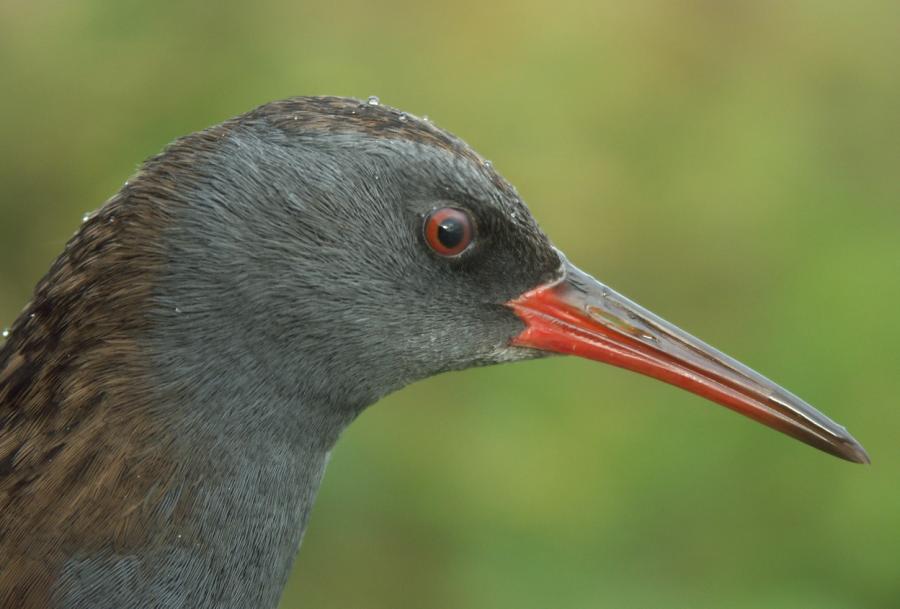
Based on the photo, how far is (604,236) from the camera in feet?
22.3

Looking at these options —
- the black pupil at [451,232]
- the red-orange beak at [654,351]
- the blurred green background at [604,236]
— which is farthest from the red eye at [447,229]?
the blurred green background at [604,236]

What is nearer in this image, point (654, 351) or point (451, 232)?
point (451, 232)

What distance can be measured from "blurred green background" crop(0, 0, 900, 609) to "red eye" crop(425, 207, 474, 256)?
2.34 meters

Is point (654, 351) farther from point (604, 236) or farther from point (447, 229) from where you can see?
point (604, 236)

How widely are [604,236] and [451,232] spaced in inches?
161

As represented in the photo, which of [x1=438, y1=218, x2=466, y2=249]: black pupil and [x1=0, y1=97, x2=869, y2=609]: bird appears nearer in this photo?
[x1=0, y1=97, x2=869, y2=609]: bird

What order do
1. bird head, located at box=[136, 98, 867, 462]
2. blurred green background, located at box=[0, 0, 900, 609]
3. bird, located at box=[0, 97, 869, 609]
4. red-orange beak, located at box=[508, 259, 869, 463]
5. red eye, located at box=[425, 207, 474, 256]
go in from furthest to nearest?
blurred green background, located at box=[0, 0, 900, 609] → red-orange beak, located at box=[508, 259, 869, 463] → red eye, located at box=[425, 207, 474, 256] → bird head, located at box=[136, 98, 867, 462] → bird, located at box=[0, 97, 869, 609]

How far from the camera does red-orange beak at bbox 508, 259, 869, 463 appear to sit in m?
2.94

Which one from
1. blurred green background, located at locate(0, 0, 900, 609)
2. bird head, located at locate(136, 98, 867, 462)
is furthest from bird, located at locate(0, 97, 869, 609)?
blurred green background, located at locate(0, 0, 900, 609)

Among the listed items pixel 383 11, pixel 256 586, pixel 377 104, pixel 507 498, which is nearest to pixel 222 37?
pixel 383 11

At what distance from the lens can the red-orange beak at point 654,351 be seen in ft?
9.64

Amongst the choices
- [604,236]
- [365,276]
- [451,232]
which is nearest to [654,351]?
[451,232]

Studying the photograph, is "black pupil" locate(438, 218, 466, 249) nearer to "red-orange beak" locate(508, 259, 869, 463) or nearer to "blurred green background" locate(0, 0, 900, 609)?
"red-orange beak" locate(508, 259, 869, 463)

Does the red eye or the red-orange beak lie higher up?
the red eye
